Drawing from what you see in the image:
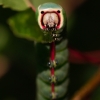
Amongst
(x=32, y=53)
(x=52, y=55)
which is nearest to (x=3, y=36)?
(x=32, y=53)

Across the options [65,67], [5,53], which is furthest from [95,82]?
[5,53]

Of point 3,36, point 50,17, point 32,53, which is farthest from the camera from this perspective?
point 32,53

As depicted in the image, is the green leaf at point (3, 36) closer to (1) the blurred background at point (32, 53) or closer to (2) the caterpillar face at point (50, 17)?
(1) the blurred background at point (32, 53)

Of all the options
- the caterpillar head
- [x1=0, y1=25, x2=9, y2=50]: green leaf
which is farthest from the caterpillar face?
[x1=0, y1=25, x2=9, y2=50]: green leaf

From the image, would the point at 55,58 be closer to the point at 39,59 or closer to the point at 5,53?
the point at 39,59

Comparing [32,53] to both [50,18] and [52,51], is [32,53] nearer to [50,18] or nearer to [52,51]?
[52,51]

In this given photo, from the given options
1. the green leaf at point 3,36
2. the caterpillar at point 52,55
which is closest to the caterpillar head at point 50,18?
the caterpillar at point 52,55
